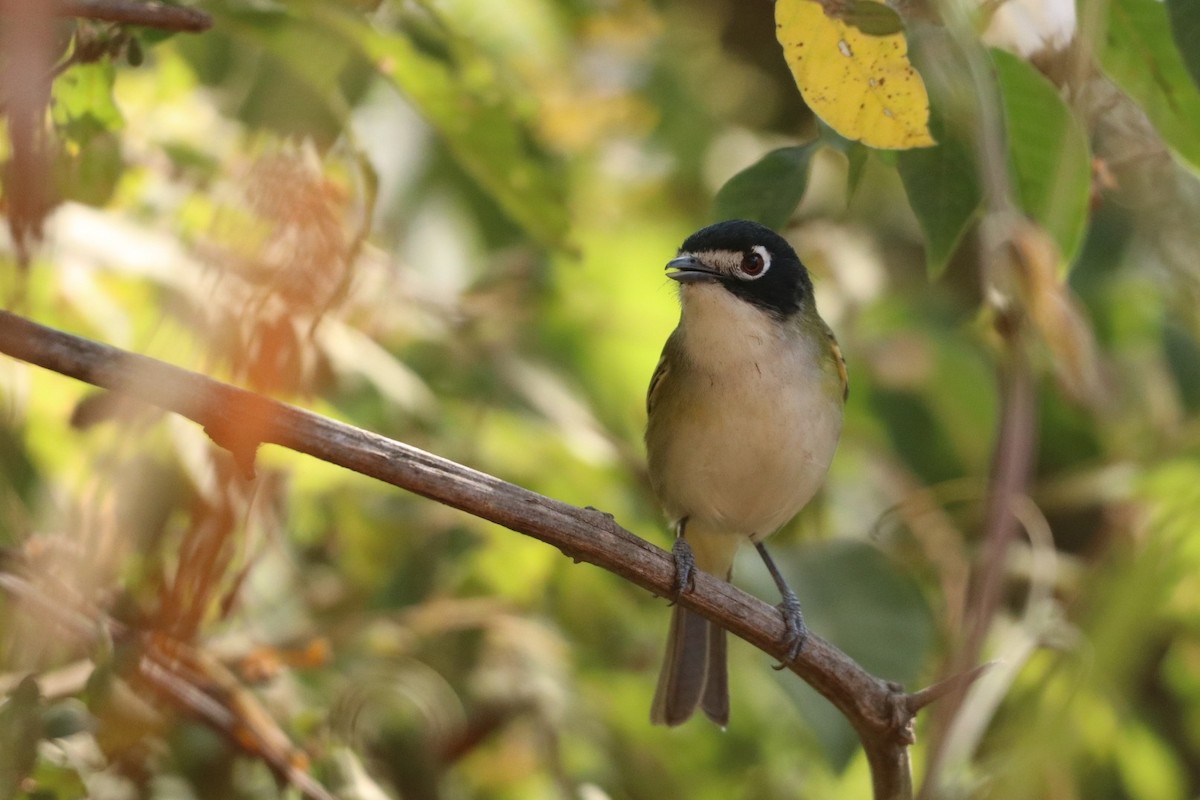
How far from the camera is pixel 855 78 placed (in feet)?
7.89

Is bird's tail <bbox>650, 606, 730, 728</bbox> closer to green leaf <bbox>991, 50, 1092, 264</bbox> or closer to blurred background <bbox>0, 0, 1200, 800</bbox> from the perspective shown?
blurred background <bbox>0, 0, 1200, 800</bbox>

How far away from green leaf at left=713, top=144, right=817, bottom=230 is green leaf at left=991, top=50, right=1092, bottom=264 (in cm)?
41

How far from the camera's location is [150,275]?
3.59 meters

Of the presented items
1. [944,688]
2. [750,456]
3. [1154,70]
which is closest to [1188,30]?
[1154,70]

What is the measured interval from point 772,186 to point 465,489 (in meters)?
1.01

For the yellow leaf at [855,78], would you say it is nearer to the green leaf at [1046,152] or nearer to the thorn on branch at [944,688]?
the green leaf at [1046,152]

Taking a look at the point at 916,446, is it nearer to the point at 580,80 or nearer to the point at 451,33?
the point at 580,80

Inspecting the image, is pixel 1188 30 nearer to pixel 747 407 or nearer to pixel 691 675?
pixel 747 407

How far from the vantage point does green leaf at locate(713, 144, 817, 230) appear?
2.84m

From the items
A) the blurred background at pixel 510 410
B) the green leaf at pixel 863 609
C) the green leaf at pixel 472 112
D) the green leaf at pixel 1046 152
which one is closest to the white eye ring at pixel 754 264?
the blurred background at pixel 510 410

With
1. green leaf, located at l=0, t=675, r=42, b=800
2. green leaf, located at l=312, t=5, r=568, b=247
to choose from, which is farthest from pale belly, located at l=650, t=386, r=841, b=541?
green leaf, located at l=0, t=675, r=42, b=800

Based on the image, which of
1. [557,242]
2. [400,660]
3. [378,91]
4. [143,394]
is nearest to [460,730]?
[400,660]

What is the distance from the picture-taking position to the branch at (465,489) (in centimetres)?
204

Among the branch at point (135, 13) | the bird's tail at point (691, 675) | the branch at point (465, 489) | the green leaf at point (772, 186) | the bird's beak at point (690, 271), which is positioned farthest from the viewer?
the bird's tail at point (691, 675)
